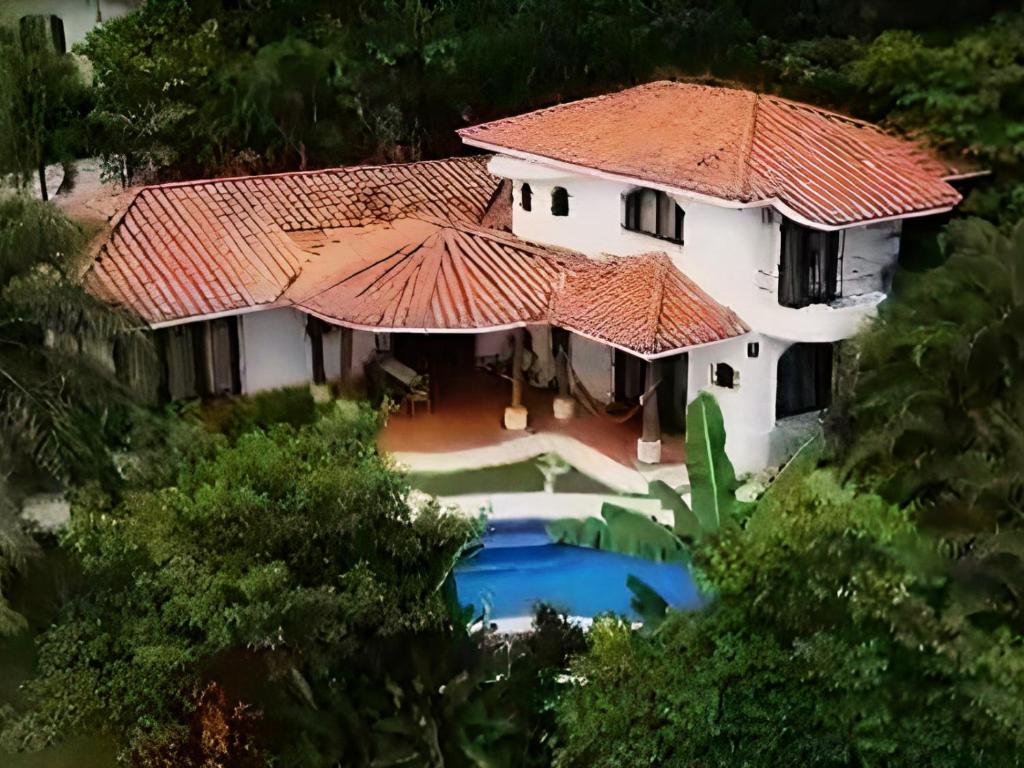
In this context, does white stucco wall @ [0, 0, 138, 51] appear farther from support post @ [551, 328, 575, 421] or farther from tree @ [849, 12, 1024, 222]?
tree @ [849, 12, 1024, 222]

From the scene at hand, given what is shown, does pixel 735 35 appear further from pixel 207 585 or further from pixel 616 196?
pixel 207 585

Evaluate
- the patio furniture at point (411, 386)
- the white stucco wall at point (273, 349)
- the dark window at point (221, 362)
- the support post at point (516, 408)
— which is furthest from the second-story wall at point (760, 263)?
the dark window at point (221, 362)

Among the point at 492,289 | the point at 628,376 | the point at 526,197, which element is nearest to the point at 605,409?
the point at 628,376

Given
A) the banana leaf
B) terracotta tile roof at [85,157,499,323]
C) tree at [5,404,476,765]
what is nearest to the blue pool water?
the banana leaf

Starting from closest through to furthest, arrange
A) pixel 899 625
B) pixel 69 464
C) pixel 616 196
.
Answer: pixel 899 625, pixel 69 464, pixel 616 196

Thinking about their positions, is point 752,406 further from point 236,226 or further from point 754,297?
point 236,226

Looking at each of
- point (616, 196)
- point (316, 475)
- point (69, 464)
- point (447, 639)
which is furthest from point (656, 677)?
point (69, 464)

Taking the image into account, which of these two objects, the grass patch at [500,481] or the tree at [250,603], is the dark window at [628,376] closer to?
the grass patch at [500,481]
